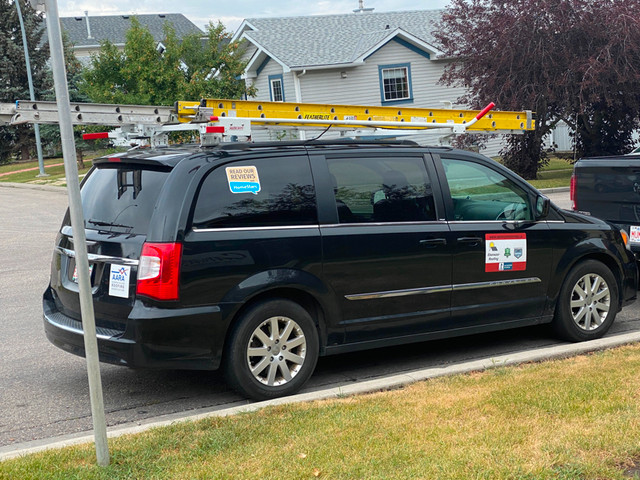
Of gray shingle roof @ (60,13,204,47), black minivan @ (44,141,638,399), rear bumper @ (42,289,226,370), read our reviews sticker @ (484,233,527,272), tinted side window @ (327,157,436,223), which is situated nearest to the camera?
rear bumper @ (42,289,226,370)

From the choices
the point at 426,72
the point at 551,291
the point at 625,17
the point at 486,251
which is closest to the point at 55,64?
the point at 486,251

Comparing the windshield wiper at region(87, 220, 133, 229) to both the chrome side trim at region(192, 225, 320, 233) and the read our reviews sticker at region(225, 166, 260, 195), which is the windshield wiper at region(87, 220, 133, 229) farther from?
the read our reviews sticker at region(225, 166, 260, 195)

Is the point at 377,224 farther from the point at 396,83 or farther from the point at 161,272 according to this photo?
the point at 396,83

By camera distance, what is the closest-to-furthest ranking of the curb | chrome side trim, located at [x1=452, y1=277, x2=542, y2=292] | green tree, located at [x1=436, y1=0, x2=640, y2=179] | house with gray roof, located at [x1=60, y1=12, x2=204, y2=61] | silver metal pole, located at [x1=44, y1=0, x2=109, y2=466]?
silver metal pole, located at [x1=44, y1=0, x2=109, y2=466]
the curb
chrome side trim, located at [x1=452, y1=277, x2=542, y2=292]
green tree, located at [x1=436, y1=0, x2=640, y2=179]
house with gray roof, located at [x1=60, y1=12, x2=204, y2=61]

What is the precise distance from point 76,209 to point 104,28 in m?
71.6

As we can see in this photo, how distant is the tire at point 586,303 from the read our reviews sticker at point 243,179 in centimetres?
295

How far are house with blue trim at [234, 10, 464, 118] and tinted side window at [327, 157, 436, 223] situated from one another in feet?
84.3

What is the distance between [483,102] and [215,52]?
10.6m

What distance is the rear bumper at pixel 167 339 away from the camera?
16.5 ft

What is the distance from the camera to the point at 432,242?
6.07m

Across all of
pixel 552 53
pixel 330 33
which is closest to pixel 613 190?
pixel 552 53

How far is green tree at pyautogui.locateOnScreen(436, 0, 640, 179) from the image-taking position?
77.6 feet

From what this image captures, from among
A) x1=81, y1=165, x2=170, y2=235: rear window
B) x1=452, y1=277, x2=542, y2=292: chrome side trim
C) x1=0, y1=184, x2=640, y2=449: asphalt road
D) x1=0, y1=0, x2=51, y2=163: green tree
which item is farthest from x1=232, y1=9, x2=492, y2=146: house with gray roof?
x1=81, y1=165, x2=170, y2=235: rear window

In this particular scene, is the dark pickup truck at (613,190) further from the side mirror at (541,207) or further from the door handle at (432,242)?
the door handle at (432,242)
